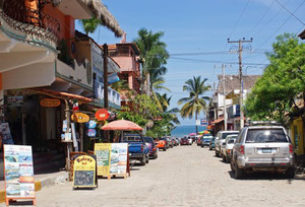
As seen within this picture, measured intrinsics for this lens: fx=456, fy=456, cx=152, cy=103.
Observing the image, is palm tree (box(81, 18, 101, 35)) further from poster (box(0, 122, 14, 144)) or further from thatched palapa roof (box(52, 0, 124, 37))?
poster (box(0, 122, 14, 144))

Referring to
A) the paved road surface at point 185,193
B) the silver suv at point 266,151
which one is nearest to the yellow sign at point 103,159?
the paved road surface at point 185,193

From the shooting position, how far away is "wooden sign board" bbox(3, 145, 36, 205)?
10.7 meters

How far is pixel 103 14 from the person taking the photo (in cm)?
2062

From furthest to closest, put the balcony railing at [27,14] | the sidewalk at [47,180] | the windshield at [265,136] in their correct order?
the windshield at [265,136], the balcony railing at [27,14], the sidewalk at [47,180]

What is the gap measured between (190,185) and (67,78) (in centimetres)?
834

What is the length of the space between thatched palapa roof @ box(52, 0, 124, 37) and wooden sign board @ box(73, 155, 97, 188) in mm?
7356

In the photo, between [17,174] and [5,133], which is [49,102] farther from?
[17,174]

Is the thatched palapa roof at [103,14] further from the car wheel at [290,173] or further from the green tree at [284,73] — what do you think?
the car wheel at [290,173]

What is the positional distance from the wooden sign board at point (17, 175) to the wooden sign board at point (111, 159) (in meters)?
6.47

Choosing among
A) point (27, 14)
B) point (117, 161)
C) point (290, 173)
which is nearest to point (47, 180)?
point (117, 161)

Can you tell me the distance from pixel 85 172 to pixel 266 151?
6.07 m

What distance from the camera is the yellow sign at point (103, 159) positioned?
1736cm

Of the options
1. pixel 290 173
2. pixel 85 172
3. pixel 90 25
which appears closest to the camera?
pixel 85 172

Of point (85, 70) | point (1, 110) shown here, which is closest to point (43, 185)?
point (1, 110)
